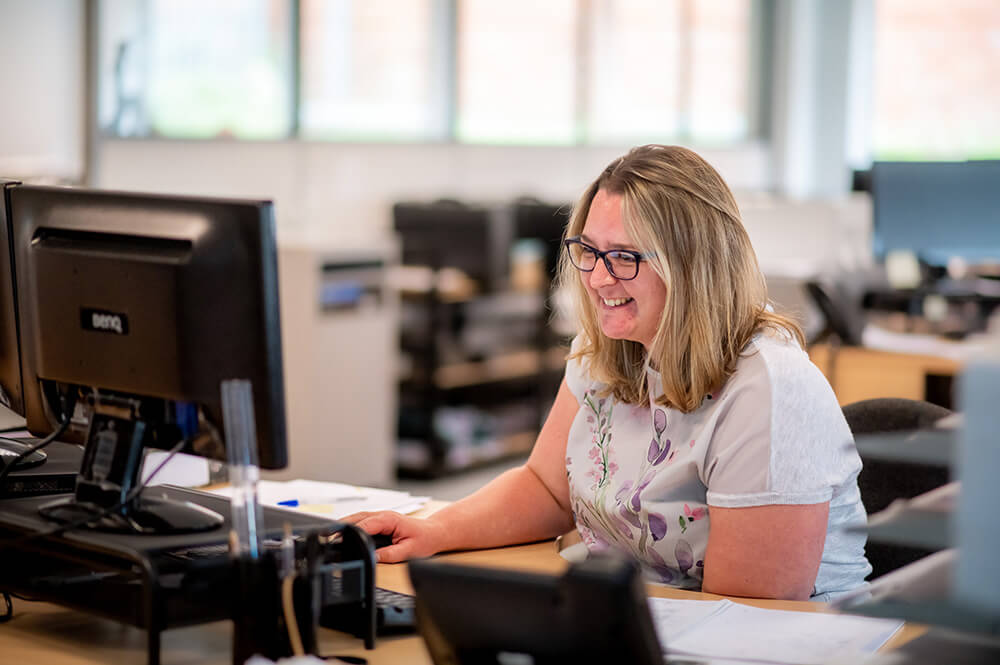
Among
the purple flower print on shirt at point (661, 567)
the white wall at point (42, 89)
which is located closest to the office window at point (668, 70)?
the white wall at point (42, 89)

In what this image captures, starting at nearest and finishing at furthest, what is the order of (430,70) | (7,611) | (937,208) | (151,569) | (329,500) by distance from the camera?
(151,569) < (7,611) < (329,500) < (937,208) < (430,70)

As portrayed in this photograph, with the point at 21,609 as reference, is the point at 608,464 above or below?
above

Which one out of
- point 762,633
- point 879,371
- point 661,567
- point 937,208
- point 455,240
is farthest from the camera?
point 455,240

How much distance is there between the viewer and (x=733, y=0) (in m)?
8.92

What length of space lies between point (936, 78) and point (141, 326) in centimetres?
801

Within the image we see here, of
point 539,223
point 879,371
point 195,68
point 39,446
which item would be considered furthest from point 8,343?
point 539,223

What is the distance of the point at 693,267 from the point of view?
172cm

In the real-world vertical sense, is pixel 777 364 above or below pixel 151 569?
above

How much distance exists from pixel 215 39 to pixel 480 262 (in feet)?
4.89

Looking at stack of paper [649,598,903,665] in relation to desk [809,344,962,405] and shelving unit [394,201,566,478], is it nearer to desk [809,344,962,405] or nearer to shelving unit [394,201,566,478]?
desk [809,344,962,405]

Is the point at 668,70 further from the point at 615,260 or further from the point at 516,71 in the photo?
the point at 615,260

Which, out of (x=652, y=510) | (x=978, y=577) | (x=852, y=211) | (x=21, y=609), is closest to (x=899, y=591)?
(x=978, y=577)

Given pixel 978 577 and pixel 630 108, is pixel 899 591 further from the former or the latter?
pixel 630 108

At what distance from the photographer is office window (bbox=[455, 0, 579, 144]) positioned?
684 centimetres
